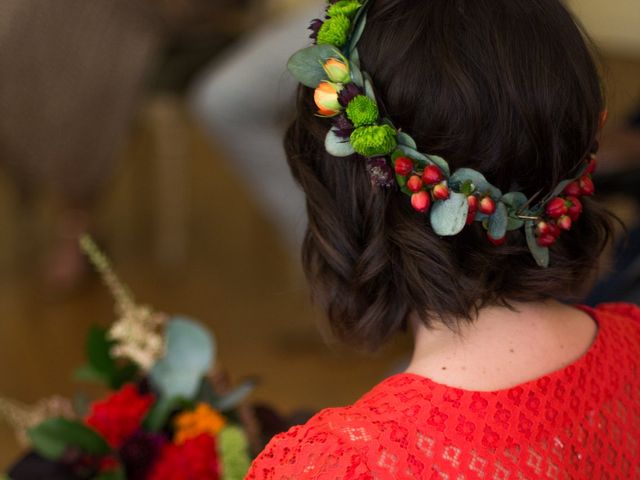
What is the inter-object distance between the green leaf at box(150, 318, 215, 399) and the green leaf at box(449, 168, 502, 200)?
0.44 meters

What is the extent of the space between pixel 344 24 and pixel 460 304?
29 centimetres

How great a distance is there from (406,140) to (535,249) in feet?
0.57

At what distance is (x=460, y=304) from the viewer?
2.90ft

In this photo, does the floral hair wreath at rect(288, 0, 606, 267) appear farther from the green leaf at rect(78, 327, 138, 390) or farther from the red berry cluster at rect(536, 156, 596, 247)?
the green leaf at rect(78, 327, 138, 390)

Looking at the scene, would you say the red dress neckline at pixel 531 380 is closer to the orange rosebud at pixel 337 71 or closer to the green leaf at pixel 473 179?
the green leaf at pixel 473 179

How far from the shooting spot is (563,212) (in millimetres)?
894

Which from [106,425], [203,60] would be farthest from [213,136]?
[106,425]

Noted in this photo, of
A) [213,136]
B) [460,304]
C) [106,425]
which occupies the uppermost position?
[460,304]

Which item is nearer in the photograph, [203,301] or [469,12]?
[469,12]

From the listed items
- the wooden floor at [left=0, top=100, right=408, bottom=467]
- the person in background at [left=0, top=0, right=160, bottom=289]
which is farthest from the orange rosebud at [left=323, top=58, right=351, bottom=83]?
the person in background at [left=0, top=0, right=160, bottom=289]

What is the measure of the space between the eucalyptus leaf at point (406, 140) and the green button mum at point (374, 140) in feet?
0.04

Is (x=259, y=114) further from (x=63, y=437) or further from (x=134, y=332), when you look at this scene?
(x=63, y=437)

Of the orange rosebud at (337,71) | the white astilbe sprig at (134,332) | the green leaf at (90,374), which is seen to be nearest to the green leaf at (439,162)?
the orange rosebud at (337,71)

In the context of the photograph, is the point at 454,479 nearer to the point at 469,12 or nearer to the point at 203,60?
the point at 469,12
